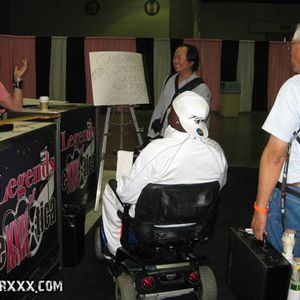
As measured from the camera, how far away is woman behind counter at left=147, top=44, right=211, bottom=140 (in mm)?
3256

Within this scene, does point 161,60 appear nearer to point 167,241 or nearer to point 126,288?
point 167,241

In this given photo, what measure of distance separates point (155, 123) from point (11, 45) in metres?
8.51

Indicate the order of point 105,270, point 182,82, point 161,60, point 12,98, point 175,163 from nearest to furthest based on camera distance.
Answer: point 175,163, point 105,270, point 12,98, point 182,82, point 161,60

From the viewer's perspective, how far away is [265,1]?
15.5m

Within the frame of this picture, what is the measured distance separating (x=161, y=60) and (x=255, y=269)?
987cm

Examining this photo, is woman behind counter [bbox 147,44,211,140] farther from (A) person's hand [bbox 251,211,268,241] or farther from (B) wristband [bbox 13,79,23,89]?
(A) person's hand [bbox 251,211,268,241]

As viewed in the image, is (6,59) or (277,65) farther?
(277,65)

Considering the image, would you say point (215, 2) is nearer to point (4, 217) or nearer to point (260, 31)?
point (260, 31)

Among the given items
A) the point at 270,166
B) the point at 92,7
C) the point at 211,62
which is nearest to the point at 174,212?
the point at 270,166

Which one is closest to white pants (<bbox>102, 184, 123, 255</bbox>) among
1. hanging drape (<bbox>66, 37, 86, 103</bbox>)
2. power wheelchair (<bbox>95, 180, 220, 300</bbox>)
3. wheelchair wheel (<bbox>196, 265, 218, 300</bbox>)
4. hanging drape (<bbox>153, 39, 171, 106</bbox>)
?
power wheelchair (<bbox>95, 180, 220, 300</bbox>)

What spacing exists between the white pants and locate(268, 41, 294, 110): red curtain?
31.3 feet

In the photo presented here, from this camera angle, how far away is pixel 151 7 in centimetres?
1424

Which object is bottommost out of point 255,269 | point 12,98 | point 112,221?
point 112,221

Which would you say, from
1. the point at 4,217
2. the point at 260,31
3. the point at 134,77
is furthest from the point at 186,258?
the point at 260,31
